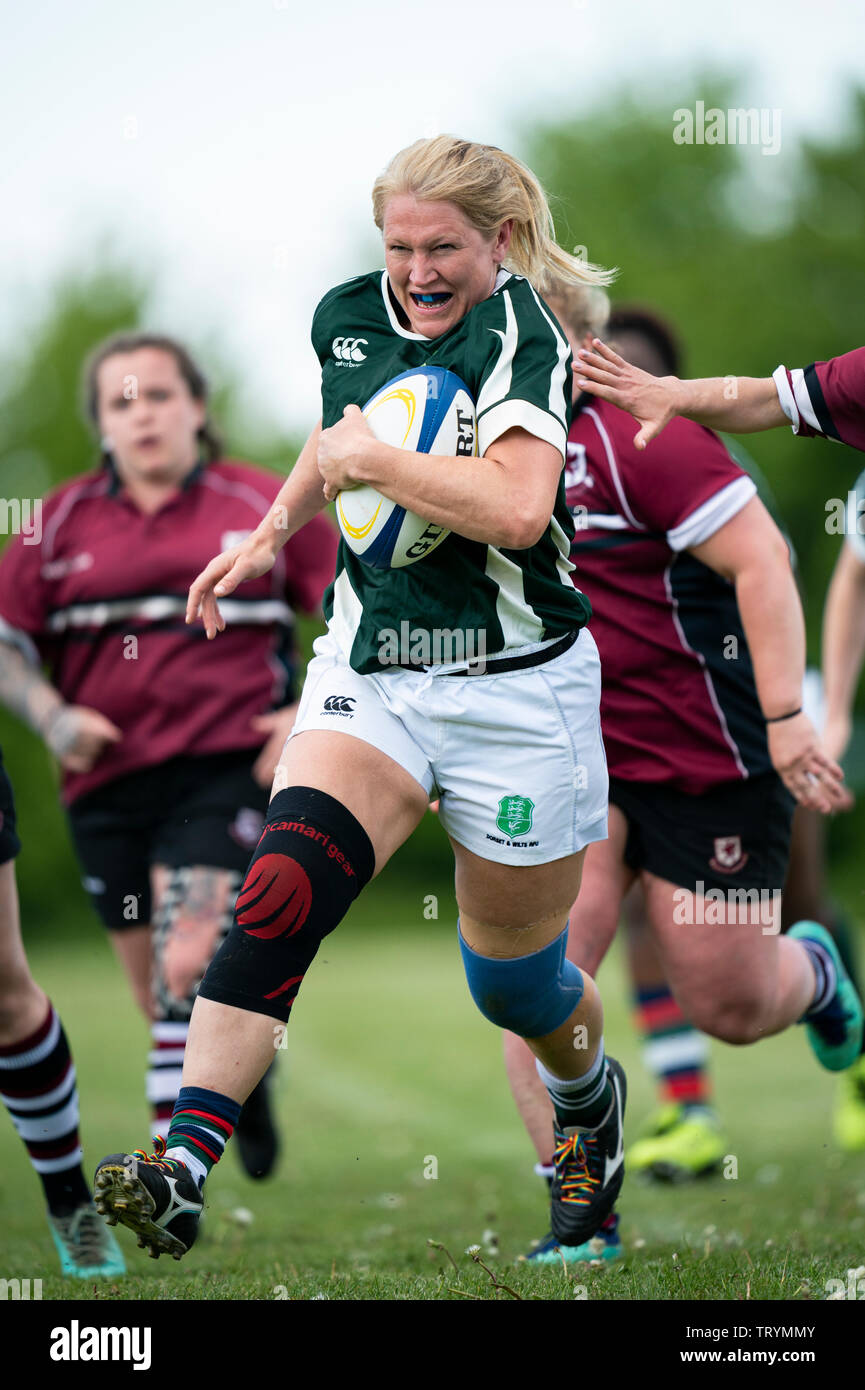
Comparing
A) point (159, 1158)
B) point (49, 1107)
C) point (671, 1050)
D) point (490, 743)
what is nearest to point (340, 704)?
point (490, 743)

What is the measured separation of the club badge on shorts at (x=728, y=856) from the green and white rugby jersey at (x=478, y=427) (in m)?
1.30

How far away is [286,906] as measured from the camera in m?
3.23

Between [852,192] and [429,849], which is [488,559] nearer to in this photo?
[429,849]

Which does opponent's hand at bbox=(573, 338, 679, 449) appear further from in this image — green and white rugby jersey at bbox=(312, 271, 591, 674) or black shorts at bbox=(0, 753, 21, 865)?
black shorts at bbox=(0, 753, 21, 865)

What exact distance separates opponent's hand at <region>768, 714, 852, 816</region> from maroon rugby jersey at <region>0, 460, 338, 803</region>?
7.00 feet

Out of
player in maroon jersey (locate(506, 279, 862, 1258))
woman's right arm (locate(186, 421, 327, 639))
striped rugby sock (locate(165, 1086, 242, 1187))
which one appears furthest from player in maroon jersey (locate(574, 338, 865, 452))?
striped rugby sock (locate(165, 1086, 242, 1187))

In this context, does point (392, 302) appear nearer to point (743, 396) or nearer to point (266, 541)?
point (266, 541)

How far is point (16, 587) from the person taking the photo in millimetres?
6008

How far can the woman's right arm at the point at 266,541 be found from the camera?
377cm

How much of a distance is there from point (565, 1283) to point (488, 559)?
5.55 ft

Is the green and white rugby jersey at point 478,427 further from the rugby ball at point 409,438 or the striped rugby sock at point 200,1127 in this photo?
the striped rugby sock at point 200,1127

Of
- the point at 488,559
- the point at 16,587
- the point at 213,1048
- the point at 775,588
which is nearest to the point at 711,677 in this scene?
the point at 775,588

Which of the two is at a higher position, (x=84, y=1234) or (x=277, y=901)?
(x=277, y=901)

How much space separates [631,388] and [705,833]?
1541 mm
